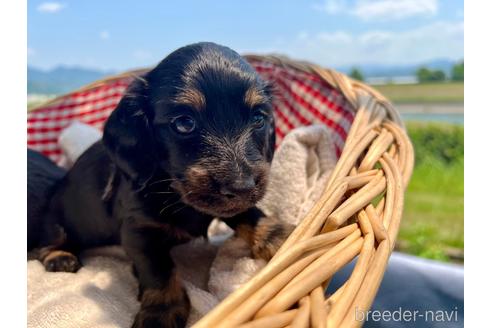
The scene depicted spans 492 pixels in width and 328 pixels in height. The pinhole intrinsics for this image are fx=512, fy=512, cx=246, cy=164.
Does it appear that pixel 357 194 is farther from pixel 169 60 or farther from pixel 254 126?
pixel 169 60

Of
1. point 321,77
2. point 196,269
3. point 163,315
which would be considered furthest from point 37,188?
point 321,77

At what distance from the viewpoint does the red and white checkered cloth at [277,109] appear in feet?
5.07

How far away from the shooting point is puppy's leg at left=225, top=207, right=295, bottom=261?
107 centimetres

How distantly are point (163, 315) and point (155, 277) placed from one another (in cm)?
9

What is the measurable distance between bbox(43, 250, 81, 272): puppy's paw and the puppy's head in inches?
17.0

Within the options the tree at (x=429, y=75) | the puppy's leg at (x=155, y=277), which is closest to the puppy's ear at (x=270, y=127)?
the puppy's leg at (x=155, y=277)

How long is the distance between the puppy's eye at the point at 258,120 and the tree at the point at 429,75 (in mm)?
880

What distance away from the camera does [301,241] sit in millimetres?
776

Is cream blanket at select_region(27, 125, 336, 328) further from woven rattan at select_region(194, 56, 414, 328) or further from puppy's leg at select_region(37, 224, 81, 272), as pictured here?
woven rattan at select_region(194, 56, 414, 328)

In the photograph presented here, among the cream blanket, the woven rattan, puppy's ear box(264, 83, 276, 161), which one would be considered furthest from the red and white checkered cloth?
puppy's ear box(264, 83, 276, 161)

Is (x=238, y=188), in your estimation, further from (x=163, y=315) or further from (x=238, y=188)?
(x=163, y=315)

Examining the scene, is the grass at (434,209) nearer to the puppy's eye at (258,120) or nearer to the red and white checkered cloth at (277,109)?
the red and white checkered cloth at (277,109)

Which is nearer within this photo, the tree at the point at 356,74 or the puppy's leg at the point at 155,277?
the puppy's leg at the point at 155,277

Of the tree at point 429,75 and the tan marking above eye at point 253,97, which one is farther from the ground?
the tree at point 429,75
